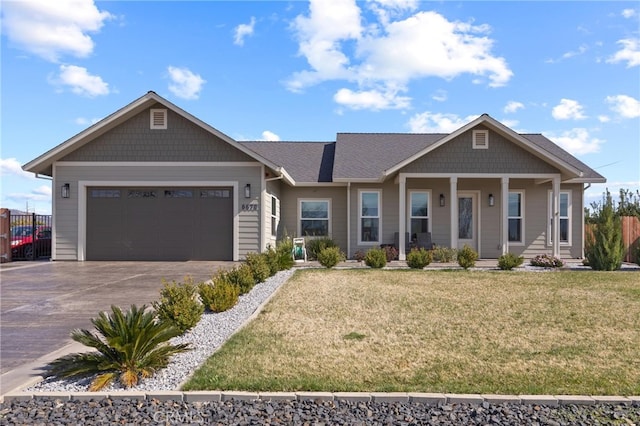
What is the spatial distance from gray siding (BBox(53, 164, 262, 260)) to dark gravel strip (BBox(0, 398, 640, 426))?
10.7 meters

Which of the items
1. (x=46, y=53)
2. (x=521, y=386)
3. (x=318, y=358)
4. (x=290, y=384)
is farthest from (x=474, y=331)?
(x=46, y=53)

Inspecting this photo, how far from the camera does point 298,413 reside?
3428 millimetres

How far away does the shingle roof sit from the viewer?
17344 millimetres

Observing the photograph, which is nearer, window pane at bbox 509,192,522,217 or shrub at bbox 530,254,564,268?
shrub at bbox 530,254,564,268

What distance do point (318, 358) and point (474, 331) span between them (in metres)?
2.39

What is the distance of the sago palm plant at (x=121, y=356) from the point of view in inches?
159

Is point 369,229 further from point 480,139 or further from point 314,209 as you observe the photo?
point 480,139

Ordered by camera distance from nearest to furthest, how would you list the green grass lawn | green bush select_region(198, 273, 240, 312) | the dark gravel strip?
1. the dark gravel strip
2. the green grass lawn
3. green bush select_region(198, 273, 240, 312)

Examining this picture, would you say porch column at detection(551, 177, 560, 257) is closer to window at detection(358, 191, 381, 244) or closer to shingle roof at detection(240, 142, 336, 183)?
window at detection(358, 191, 381, 244)

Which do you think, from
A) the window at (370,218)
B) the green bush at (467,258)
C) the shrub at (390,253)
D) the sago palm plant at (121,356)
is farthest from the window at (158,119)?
the sago palm plant at (121,356)

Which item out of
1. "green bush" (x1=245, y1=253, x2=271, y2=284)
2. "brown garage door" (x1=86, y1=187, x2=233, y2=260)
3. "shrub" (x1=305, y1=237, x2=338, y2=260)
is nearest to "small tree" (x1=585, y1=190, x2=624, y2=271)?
"shrub" (x1=305, y1=237, x2=338, y2=260)

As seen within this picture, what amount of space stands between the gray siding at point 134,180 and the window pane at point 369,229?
4.29m

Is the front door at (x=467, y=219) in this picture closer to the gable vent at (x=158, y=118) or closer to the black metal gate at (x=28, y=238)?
the gable vent at (x=158, y=118)

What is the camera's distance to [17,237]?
15.7m
